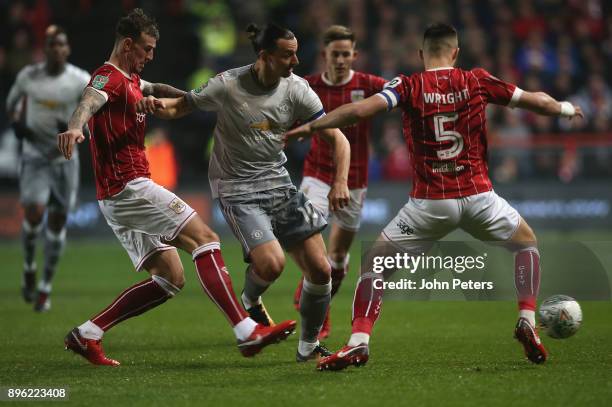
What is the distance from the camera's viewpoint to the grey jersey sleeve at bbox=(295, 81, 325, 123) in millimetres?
7316

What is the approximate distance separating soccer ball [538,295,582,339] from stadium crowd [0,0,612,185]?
11694 mm

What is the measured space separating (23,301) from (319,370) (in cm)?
599

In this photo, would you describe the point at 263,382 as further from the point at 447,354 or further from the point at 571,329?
the point at 571,329

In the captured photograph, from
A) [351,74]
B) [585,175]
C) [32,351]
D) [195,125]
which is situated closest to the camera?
[32,351]

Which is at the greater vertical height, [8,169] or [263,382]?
[8,169]

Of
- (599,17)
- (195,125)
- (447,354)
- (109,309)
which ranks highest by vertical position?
(599,17)

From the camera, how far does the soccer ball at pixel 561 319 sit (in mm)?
7367

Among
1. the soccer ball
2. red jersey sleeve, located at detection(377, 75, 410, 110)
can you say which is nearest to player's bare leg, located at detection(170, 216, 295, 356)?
red jersey sleeve, located at detection(377, 75, 410, 110)

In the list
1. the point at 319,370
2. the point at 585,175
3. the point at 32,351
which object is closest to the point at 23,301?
the point at 32,351

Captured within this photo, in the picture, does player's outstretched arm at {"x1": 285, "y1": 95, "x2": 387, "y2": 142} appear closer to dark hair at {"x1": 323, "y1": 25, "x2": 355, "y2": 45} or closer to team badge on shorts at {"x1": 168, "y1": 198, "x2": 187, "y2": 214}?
team badge on shorts at {"x1": 168, "y1": 198, "x2": 187, "y2": 214}

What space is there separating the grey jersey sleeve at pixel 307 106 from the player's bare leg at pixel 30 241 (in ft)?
15.8

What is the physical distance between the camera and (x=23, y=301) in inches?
470

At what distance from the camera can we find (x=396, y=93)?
6875 millimetres

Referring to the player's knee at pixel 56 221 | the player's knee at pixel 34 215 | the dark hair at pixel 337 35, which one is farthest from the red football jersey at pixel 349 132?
the player's knee at pixel 34 215
